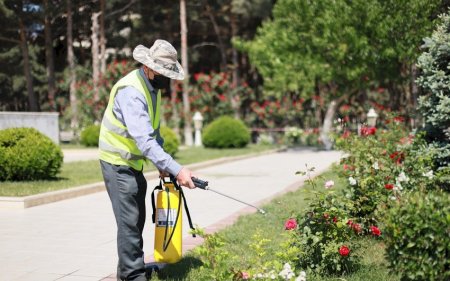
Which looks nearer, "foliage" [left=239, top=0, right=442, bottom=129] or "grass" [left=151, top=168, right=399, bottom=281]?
"grass" [left=151, top=168, right=399, bottom=281]

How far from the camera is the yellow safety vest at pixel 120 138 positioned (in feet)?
15.5

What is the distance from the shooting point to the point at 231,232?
280 inches

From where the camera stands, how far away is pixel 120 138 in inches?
187

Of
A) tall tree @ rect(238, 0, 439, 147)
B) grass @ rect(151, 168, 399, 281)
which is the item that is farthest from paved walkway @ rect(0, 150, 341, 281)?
tall tree @ rect(238, 0, 439, 147)

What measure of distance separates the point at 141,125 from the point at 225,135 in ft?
62.1

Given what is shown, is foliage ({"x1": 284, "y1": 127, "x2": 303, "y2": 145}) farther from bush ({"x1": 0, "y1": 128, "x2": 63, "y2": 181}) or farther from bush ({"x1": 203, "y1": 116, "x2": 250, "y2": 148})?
bush ({"x1": 0, "y1": 128, "x2": 63, "y2": 181})

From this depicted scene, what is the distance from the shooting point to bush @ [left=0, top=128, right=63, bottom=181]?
36.9ft

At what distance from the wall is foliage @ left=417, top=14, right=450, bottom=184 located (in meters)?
13.1

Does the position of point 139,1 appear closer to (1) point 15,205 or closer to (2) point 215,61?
(2) point 215,61

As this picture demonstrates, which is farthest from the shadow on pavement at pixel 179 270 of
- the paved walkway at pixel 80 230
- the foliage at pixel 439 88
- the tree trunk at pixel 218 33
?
the tree trunk at pixel 218 33

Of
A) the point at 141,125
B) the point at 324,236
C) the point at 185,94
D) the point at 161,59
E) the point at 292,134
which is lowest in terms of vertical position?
the point at 292,134

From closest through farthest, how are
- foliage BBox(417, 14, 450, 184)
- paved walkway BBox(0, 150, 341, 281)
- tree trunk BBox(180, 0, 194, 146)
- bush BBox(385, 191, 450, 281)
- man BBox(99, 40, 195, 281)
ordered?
bush BBox(385, 191, 450, 281) < man BBox(99, 40, 195, 281) < paved walkway BBox(0, 150, 341, 281) < foliage BBox(417, 14, 450, 184) < tree trunk BBox(180, 0, 194, 146)

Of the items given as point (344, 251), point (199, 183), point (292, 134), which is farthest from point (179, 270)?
point (292, 134)

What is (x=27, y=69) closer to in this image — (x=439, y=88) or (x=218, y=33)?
(x=218, y=33)
